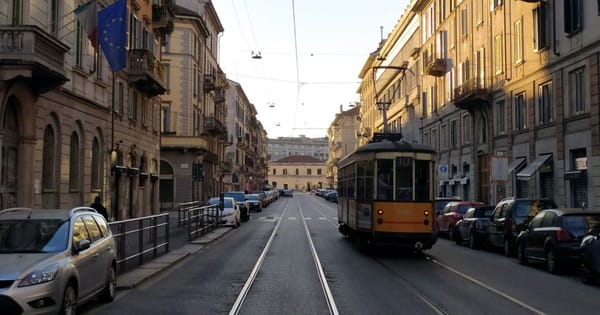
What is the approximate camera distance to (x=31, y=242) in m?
9.44

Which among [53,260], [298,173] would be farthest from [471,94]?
[298,173]

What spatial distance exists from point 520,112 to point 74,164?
70.2 feet

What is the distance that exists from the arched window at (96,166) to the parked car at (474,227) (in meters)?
15.3

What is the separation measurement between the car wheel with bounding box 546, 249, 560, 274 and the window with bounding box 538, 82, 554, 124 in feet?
48.5

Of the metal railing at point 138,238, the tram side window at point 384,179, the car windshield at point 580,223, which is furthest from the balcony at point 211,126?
the car windshield at point 580,223

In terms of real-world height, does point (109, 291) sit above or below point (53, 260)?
below

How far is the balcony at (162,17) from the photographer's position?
38847 millimetres

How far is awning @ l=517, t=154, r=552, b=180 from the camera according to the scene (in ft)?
95.7

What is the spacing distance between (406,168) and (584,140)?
10.8 metres

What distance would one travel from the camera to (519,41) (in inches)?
1299

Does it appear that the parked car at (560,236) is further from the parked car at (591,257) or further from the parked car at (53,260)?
the parked car at (53,260)

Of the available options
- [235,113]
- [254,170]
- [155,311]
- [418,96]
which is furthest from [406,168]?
[254,170]

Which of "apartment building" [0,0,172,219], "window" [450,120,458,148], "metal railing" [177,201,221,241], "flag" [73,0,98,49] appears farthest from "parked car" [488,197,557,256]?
"window" [450,120,458,148]

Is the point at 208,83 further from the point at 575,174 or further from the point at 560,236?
the point at 560,236
